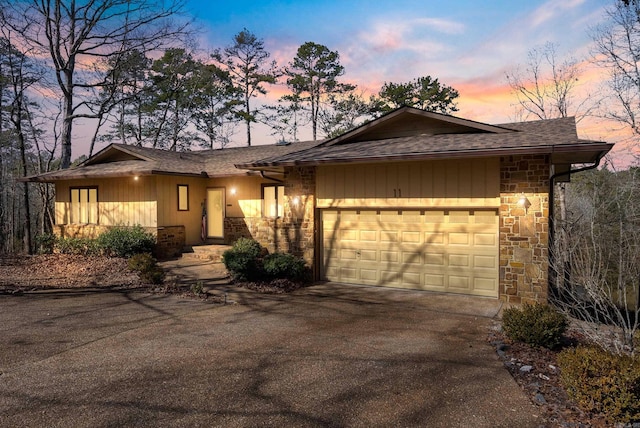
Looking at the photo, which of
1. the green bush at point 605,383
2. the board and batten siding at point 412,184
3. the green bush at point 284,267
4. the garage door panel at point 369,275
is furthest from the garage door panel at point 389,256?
the green bush at point 605,383

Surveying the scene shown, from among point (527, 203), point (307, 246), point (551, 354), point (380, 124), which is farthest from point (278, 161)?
point (551, 354)

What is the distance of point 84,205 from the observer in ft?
55.1

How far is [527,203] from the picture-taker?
826 centimetres

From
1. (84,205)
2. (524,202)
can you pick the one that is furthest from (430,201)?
(84,205)

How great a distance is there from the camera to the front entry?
53.7 ft

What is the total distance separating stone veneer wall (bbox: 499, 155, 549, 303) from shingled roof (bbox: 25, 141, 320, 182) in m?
9.77

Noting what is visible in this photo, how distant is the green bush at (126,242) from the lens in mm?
13852

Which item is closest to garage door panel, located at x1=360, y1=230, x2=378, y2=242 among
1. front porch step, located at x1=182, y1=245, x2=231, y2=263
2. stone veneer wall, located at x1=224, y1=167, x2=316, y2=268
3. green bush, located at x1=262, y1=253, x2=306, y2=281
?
stone veneer wall, located at x1=224, y1=167, x2=316, y2=268

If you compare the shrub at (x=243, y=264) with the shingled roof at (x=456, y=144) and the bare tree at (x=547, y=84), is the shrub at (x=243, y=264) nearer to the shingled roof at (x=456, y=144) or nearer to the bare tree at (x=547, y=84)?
the shingled roof at (x=456, y=144)

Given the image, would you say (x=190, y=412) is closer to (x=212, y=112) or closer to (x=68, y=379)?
(x=68, y=379)

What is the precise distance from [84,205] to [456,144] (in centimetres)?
1588

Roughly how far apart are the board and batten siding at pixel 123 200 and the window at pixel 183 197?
1.12 metres

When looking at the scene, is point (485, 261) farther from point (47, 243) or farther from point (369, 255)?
point (47, 243)

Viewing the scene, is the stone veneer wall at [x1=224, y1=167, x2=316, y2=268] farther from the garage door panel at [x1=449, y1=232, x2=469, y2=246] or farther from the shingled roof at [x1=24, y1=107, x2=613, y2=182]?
the garage door panel at [x1=449, y1=232, x2=469, y2=246]
